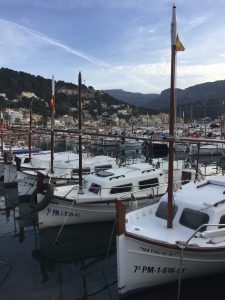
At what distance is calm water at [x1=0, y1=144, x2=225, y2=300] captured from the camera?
14.0m

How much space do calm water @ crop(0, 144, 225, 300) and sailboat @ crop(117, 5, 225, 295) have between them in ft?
2.14

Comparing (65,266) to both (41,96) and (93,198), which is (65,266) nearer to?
(93,198)

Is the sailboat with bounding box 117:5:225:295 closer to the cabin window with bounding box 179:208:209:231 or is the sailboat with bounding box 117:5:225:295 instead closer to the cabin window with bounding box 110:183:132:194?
the cabin window with bounding box 179:208:209:231

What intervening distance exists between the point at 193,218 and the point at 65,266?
624 cm

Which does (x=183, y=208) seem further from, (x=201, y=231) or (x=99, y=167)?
(x=99, y=167)

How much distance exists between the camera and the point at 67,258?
17.9 metres

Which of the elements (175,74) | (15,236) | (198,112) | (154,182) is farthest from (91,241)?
(198,112)

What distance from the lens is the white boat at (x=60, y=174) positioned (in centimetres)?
2775

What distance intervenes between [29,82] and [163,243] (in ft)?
550

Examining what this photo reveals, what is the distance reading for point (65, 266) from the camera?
16984mm

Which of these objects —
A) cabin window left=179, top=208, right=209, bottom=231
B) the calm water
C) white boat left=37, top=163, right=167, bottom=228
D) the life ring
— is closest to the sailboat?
cabin window left=179, top=208, right=209, bottom=231

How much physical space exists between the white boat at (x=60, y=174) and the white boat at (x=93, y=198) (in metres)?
4.70

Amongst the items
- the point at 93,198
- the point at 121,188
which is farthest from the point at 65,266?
the point at 121,188

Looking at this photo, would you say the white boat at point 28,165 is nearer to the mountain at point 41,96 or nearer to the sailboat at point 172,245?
the sailboat at point 172,245
